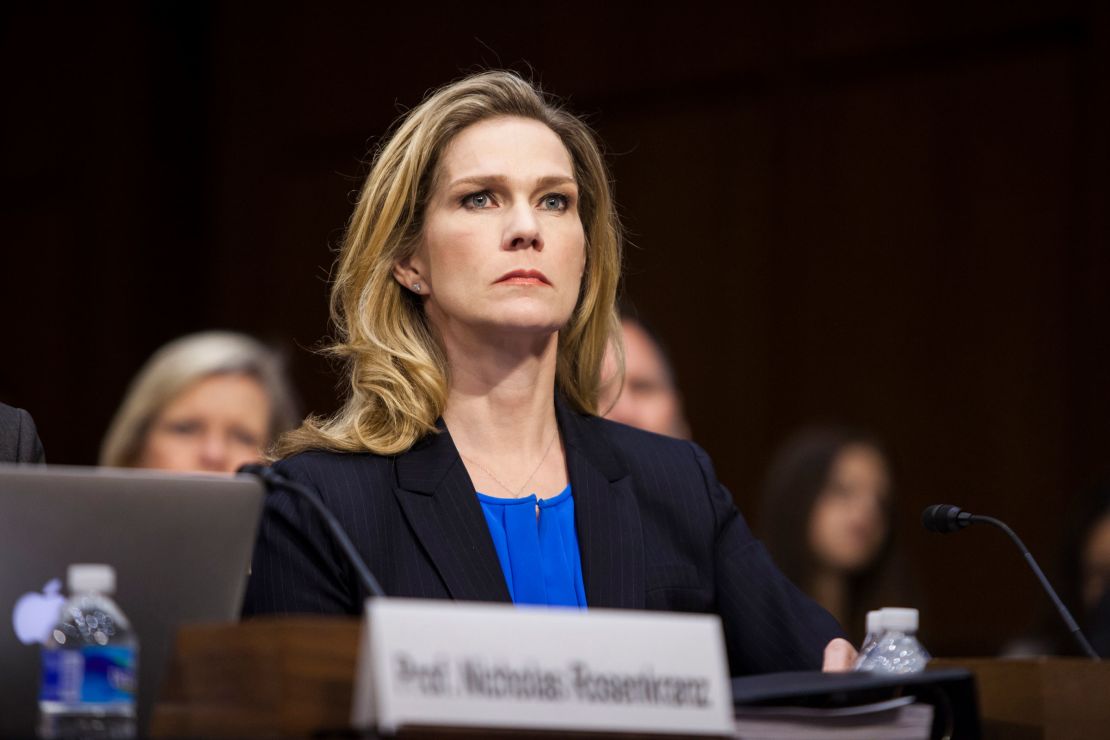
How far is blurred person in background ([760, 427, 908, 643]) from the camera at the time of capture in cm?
482

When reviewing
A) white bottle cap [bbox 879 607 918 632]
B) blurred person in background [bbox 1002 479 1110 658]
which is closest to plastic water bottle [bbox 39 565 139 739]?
white bottle cap [bbox 879 607 918 632]

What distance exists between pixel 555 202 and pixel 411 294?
0.31m

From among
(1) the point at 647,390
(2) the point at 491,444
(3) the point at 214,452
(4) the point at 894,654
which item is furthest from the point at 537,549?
(3) the point at 214,452

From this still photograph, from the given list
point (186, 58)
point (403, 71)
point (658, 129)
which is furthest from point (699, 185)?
point (186, 58)

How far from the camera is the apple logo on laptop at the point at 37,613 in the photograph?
6.21 ft

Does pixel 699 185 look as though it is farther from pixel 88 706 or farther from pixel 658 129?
pixel 88 706

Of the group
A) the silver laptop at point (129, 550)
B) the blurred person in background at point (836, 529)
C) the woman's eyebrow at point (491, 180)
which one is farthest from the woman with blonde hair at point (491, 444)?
the blurred person in background at point (836, 529)

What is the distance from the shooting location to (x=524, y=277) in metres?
2.78

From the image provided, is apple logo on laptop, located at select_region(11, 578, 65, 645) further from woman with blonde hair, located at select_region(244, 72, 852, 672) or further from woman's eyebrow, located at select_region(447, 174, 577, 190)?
woman's eyebrow, located at select_region(447, 174, 577, 190)

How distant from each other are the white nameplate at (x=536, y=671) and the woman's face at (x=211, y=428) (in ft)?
9.63

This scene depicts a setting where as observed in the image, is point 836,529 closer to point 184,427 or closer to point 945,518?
point 184,427

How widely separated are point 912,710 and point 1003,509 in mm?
3451

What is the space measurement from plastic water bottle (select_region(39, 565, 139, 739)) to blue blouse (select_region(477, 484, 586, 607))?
88cm

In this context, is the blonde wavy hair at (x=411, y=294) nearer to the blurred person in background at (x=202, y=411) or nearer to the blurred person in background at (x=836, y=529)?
the blurred person in background at (x=202, y=411)
